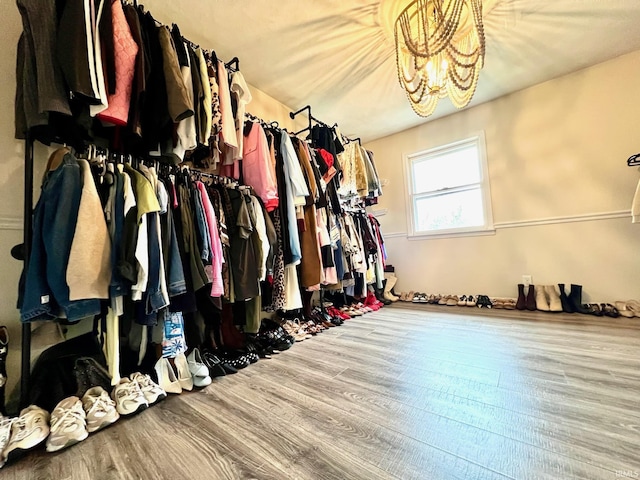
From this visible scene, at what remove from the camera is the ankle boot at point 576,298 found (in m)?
2.24

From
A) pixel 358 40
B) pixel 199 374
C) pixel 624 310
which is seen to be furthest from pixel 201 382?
pixel 624 310

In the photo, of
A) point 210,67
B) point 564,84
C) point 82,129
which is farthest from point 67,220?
point 564,84

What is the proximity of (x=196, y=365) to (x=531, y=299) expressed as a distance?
9.86ft

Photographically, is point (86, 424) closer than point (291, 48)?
Yes

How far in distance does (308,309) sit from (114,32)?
2.12 metres

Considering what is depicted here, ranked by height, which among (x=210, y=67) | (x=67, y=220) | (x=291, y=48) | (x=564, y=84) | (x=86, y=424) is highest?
(x=291, y=48)

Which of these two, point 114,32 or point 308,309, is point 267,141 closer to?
point 114,32

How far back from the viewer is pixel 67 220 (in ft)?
3.05

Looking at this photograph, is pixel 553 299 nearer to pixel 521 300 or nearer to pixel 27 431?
pixel 521 300

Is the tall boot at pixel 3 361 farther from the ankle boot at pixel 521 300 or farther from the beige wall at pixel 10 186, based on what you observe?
the ankle boot at pixel 521 300

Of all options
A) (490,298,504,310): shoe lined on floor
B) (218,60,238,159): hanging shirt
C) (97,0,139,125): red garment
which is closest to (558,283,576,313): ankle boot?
(490,298,504,310): shoe lined on floor

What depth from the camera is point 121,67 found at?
1.02 metres

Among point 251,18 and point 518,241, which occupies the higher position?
point 251,18

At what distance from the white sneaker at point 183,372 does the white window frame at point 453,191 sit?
2.93m
